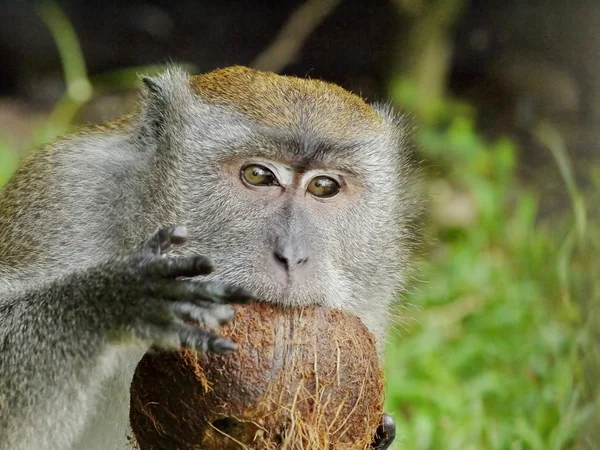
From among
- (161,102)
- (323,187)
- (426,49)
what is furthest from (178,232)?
(426,49)

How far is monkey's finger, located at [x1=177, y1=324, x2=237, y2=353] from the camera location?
3289 millimetres

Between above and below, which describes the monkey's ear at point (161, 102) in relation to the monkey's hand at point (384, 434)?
above

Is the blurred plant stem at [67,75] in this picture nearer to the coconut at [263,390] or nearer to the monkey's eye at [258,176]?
the monkey's eye at [258,176]

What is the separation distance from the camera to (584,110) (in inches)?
365

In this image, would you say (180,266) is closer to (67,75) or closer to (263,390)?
(263,390)

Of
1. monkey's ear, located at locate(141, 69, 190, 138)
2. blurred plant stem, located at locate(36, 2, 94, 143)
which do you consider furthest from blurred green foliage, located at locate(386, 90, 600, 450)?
blurred plant stem, located at locate(36, 2, 94, 143)

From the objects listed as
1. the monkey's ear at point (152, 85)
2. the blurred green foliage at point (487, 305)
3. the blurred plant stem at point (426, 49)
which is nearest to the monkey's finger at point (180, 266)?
the monkey's ear at point (152, 85)

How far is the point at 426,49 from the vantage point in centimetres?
1098

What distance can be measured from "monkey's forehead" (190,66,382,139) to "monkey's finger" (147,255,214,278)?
1214 mm

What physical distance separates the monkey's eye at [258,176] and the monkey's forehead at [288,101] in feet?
0.76

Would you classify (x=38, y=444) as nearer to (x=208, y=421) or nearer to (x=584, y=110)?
(x=208, y=421)

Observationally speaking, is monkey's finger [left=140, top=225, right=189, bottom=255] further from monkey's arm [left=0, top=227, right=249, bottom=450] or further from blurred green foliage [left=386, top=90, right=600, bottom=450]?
blurred green foliage [left=386, top=90, right=600, bottom=450]

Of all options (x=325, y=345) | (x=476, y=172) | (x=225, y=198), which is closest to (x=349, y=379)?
(x=325, y=345)

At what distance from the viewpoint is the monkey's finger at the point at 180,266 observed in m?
3.34
